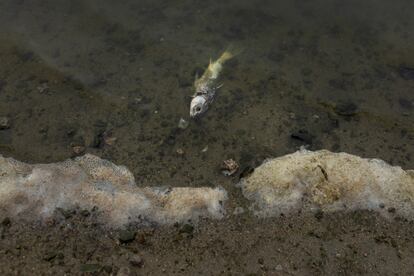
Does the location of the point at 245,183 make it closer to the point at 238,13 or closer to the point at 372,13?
the point at 238,13

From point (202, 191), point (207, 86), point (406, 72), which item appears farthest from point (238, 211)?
point (406, 72)

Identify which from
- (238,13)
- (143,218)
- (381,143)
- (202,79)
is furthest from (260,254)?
(238,13)

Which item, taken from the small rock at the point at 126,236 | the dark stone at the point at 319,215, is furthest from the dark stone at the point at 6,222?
the dark stone at the point at 319,215

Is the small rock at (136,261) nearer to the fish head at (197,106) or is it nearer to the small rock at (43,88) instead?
the fish head at (197,106)

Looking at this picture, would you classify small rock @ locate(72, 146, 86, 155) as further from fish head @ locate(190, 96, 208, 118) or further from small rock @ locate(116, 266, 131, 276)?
small rock @ locate(116, 266, 131, 276)

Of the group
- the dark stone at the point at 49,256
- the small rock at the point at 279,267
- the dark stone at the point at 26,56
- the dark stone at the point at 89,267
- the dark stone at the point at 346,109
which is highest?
the dark stone at the point at 26,56
